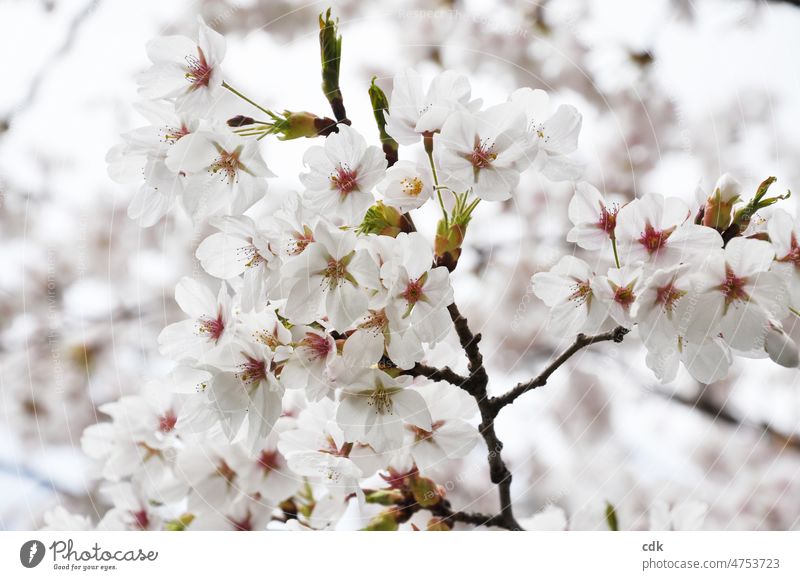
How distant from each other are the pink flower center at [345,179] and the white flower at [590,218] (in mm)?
169

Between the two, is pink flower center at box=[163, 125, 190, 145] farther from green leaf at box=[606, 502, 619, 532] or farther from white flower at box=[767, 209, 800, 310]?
green leaf at box=[606, 502, 619, 532]

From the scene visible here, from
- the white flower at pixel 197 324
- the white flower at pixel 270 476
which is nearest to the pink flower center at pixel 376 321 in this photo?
the white flower at pixel 197 324

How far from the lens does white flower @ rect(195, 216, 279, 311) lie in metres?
0.43

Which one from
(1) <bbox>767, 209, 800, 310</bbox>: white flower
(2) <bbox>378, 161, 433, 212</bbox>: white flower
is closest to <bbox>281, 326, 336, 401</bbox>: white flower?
(2) <bbox>378, 161, 433, 212</bbox>: white flower

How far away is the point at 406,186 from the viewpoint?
431 millimetres

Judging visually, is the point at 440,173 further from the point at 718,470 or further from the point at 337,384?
the point at 718,470

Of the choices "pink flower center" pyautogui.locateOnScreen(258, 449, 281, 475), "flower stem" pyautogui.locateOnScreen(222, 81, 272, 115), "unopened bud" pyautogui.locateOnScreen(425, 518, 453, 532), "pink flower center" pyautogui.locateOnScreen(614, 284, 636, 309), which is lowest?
"unopened bud" pyautogui.locateOnScreen(425, 518, 453, 532)

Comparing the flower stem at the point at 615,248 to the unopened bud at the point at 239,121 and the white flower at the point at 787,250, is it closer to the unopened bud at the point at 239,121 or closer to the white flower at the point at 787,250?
the white flower at the point at 787,250

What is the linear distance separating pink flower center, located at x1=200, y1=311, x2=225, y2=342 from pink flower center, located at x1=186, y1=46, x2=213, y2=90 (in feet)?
0.54

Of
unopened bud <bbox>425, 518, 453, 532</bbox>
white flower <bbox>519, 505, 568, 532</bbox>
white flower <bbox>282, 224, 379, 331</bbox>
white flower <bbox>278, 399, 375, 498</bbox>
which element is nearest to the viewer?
white flower <bbox>282, 224, 379, 331</bbox>

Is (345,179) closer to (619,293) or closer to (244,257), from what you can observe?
(244,257)

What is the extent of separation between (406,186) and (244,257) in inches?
4.9

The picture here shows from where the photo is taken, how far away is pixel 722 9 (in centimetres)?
86

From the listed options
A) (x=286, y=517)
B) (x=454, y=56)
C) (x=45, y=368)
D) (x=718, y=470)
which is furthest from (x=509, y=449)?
(x=718, y=470)
